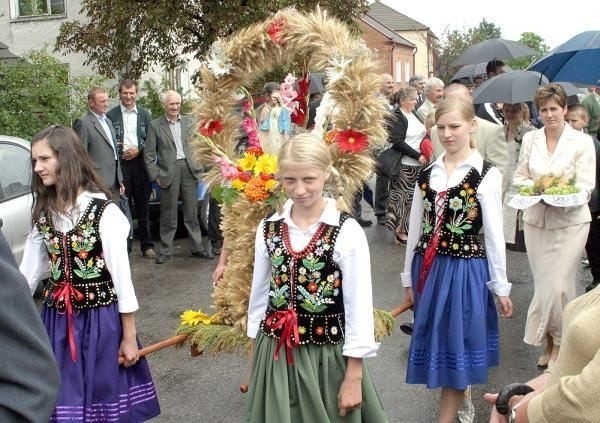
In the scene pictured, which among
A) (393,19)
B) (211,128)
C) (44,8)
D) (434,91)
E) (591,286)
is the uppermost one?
(393,19)

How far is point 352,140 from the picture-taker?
432cm

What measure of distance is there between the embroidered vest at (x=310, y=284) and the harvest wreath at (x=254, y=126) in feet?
2.86

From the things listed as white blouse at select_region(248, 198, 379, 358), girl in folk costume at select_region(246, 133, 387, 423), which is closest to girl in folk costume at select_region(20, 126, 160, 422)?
girl in folk costume at select_region(246, 133, 387, 423)

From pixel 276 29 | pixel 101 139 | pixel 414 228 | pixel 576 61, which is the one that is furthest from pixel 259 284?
pixel 101 139

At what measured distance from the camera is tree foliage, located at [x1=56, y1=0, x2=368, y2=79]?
644 inches

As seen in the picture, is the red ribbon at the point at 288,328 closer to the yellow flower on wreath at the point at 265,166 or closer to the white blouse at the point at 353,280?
the white blouse at the point at 353,280

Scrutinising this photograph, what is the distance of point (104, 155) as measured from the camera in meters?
8.95

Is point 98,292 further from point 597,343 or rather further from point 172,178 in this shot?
point 172,178

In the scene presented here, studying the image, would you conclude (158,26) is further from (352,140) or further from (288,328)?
(288,328)

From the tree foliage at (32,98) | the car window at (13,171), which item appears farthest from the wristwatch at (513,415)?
the tree foliage at (32,98)

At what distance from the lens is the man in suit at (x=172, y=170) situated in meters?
9.47

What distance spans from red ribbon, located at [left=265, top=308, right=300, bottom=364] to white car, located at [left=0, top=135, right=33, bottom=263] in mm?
4567

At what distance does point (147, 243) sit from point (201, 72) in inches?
224

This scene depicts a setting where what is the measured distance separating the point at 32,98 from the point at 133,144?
253 centimetres
